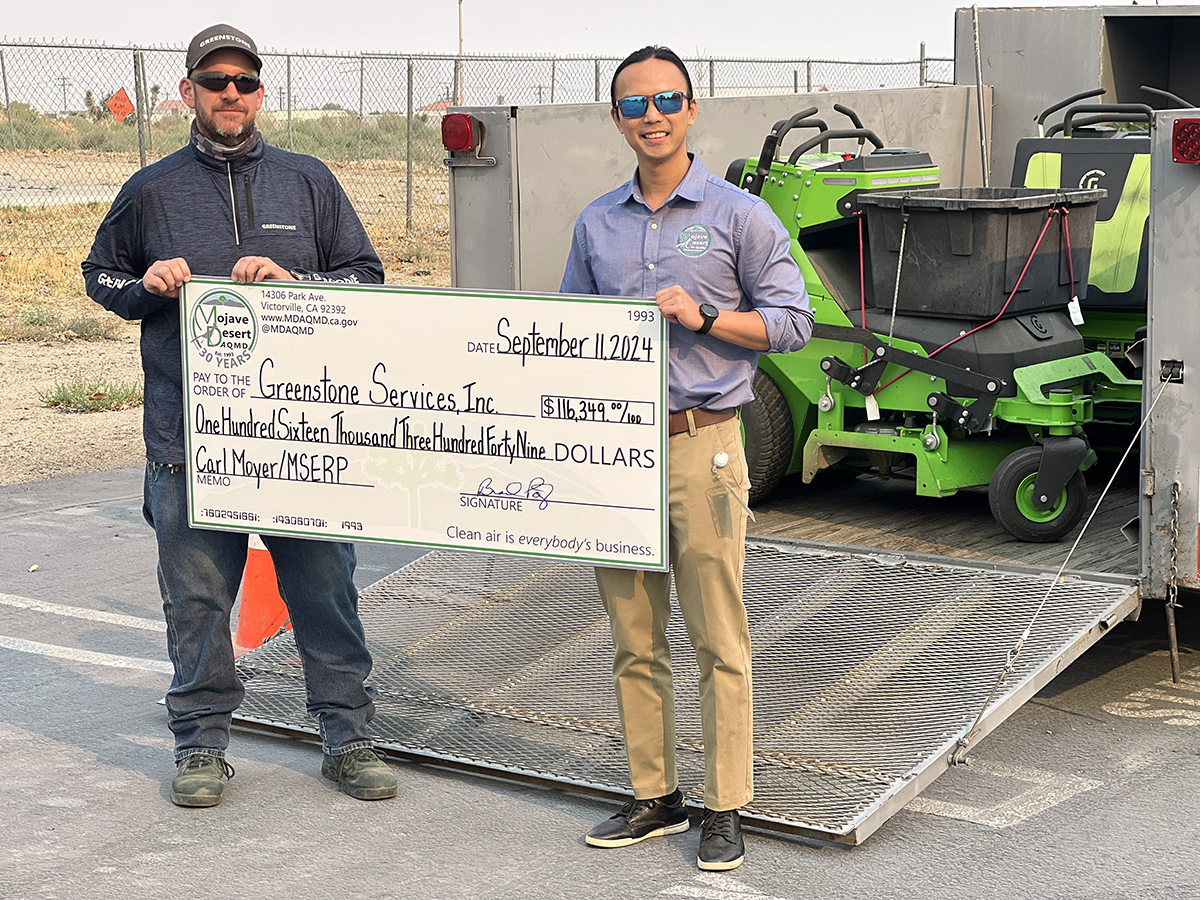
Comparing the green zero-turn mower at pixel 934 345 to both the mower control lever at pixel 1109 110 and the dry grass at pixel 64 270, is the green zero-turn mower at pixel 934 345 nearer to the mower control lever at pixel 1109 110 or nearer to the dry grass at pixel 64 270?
the mower control lever at pixel 1109 110

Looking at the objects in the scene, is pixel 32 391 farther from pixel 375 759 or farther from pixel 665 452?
pixel 665 452

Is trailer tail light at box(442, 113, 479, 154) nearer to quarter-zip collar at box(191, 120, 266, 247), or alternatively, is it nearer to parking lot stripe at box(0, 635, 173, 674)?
quarter-zip collar at box(191, 120, 266, 247)

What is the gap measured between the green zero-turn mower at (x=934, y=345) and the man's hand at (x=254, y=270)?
96.0 inches

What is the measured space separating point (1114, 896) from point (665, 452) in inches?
59.7

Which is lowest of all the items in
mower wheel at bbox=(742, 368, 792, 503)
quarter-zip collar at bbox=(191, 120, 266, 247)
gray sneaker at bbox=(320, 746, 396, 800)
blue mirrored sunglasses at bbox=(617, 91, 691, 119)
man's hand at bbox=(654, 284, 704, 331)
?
gray sneaker at bbox=(320, 746, 396, 800)

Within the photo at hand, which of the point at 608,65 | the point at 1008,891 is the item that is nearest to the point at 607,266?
the point at 1008,891

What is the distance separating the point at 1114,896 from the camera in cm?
368

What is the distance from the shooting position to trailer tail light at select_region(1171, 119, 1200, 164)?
14.3ft

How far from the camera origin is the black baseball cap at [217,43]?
4.14m

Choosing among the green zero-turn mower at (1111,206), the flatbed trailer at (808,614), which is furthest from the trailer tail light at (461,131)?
the green zero-turn mower at (1111,206)

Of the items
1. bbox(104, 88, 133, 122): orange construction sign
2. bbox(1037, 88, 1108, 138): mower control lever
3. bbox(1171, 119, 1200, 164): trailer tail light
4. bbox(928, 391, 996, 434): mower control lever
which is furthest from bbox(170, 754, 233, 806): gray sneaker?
bbox(104, 88, 133, 122): orange construction sign

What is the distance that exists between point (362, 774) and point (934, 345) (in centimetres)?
269
